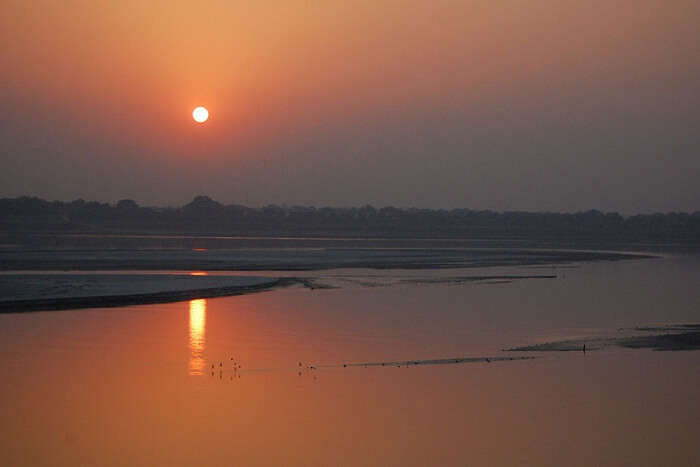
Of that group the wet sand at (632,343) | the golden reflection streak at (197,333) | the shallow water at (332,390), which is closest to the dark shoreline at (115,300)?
the golden reflection streak at (197,333)

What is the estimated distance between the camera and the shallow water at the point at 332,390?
1171 centimetres

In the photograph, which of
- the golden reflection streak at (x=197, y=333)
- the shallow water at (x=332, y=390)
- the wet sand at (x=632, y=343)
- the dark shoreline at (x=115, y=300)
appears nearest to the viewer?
the shallow water at (x=332, y=390)

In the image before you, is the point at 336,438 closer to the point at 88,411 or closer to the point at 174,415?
the point at 174,415

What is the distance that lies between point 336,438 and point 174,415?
2439 mm

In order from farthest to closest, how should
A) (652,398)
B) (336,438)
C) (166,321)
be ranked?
(166,321) < (652,398) < (336,438)

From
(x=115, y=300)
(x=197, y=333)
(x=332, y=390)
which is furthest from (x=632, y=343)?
(x=115, y=300)

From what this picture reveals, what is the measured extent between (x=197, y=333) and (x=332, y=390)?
6876 millimetres

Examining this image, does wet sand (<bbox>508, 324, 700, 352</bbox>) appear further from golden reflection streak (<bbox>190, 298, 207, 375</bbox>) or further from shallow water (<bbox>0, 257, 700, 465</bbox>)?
golden reflection streak (<bbox>190, 298, 207, 375</bbox>)

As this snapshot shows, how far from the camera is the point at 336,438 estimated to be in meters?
12.2

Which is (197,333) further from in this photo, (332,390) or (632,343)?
(632,343)

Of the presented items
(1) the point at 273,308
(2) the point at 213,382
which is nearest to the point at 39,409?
(2) the point at 213,382

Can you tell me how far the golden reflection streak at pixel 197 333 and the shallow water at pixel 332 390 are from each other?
56 mm

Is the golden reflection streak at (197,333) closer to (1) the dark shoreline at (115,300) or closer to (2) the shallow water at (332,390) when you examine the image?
(2) the shallow water at (332,390)

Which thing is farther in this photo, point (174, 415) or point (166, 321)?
point (166, 321)
